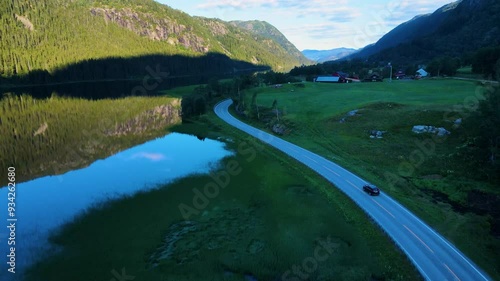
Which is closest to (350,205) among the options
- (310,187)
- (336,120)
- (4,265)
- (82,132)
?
(310,187)

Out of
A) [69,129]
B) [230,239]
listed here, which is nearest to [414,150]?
[230,239]

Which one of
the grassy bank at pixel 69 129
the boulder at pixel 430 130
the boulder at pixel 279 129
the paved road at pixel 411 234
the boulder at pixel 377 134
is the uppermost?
the boulder at pixel 430 130

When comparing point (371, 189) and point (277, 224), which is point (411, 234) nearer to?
point (371, 189)

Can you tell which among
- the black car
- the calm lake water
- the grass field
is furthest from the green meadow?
the black car

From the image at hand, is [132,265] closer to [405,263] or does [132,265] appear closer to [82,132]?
[405,263]

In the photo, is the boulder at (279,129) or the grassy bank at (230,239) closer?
the grassy bank at (230,239)

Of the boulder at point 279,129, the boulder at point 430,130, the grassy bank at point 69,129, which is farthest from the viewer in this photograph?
the boulder at point 279,129

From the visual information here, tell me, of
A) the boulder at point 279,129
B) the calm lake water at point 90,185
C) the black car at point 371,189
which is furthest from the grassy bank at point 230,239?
the boulder at point 279,129

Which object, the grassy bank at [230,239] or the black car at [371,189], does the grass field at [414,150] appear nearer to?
the black car at [371,189]
